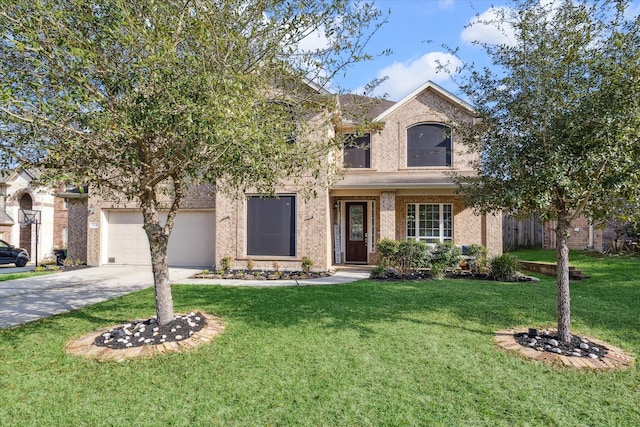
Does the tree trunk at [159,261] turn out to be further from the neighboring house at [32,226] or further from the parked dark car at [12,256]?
the neighboring house at [32,226]

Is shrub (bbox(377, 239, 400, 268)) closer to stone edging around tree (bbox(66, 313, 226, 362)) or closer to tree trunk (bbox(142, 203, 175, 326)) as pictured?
stone edging around tree (bbox(66, 313, 226, 362))

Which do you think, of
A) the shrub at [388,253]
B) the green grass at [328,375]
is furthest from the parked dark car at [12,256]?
the shrub at [388,253]

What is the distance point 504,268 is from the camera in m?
11.0

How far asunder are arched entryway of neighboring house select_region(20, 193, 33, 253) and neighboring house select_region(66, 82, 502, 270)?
25.9 ft

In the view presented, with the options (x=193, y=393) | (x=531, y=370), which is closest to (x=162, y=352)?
(x=193, y=393)

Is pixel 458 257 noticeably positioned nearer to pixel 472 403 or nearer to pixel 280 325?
pixel 280 325

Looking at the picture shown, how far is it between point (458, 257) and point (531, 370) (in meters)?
8.00

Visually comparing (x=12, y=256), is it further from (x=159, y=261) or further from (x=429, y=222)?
(x=429, y=222)

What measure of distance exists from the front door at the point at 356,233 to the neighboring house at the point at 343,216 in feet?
0.14

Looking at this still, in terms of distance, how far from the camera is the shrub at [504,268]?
1102cm

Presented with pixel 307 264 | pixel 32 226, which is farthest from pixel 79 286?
pixel 32 226

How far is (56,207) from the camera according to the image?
70.6 feet

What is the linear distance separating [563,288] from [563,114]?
2494mm

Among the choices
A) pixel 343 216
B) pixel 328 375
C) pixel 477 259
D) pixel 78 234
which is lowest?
pixel 328 375
